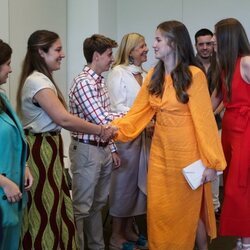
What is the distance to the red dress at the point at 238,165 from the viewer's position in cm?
247

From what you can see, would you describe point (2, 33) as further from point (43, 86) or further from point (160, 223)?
point (160, 223)

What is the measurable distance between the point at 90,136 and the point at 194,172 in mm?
680

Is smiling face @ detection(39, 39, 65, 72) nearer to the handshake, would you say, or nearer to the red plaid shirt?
the red plaid shirt

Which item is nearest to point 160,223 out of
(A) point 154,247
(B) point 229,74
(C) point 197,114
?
(A) point 154,247

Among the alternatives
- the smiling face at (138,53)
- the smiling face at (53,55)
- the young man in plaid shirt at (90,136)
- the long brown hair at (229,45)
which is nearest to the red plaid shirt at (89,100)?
the young man in plaid shirt at (90,136)

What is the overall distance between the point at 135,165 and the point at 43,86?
109cm

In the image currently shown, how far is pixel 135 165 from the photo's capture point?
2930 millimetres

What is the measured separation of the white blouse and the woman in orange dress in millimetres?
539

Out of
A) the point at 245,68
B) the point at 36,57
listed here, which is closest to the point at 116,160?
the point at 36,57

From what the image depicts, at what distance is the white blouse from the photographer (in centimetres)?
288

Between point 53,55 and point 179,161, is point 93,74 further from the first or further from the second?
Result: point 179,161

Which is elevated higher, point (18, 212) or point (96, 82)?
point (96, 82)

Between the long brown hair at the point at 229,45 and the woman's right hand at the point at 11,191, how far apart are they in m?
1.44

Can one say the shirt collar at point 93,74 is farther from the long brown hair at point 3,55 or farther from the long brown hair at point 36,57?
the long brown hair at point 3,55
